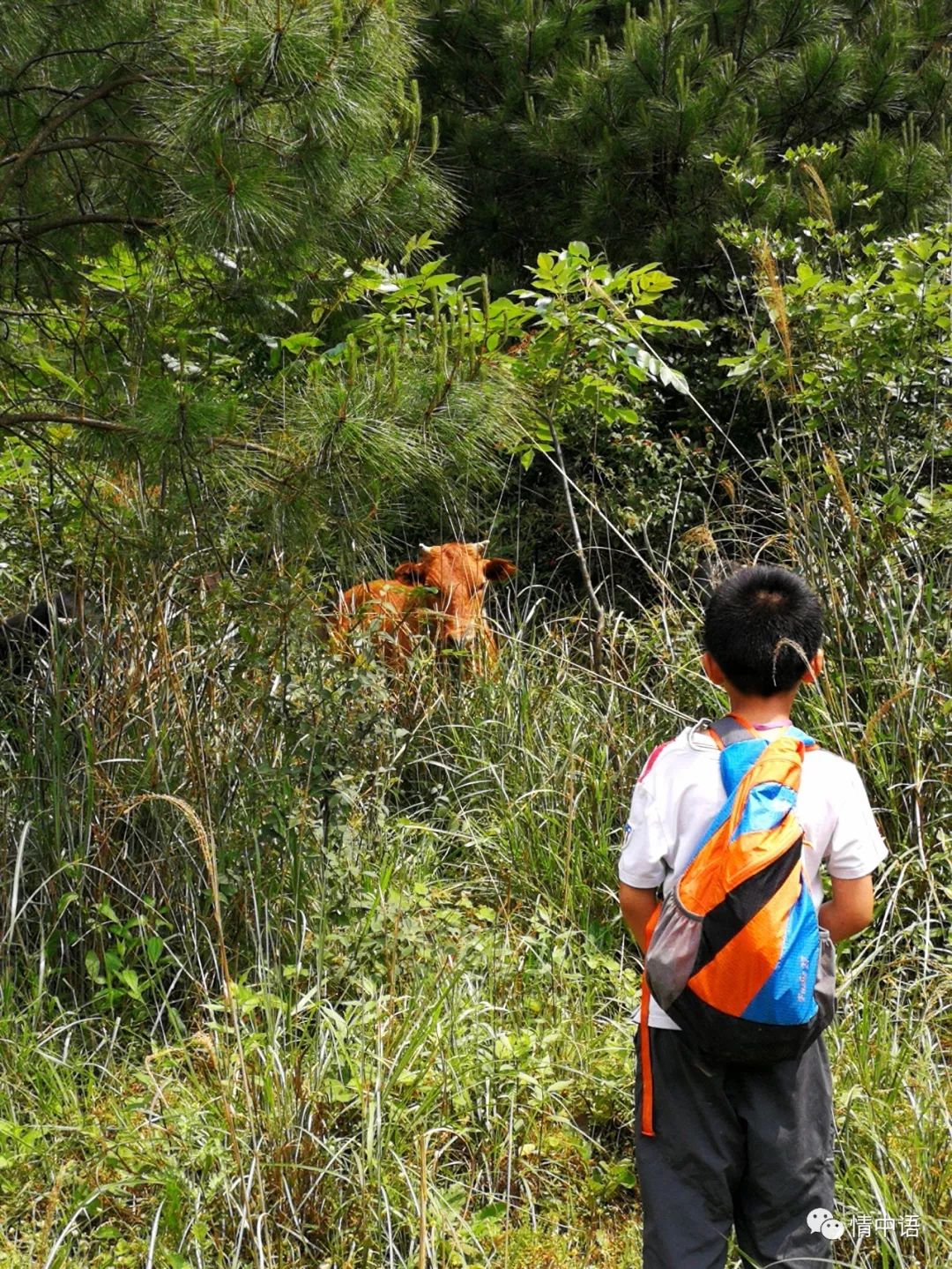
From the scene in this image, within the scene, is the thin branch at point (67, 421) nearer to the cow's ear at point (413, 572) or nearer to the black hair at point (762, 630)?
the black hair at point (762, 630)

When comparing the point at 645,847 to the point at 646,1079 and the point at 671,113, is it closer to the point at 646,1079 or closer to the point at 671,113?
the point at 646,1079

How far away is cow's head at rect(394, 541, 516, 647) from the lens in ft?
21.8

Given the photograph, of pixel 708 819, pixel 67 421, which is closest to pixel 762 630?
pixel 708 819

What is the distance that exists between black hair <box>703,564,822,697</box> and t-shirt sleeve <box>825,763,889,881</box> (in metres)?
0.24

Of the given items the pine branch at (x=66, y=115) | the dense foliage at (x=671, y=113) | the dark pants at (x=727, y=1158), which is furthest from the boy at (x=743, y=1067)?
the dense foliage at (x=671, y=113)

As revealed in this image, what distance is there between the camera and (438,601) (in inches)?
271

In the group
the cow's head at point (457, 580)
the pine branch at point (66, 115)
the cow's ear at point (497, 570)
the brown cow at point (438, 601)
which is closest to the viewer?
the pine branch at point (66, 115)

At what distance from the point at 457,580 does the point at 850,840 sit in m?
4.49

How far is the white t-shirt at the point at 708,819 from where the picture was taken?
2.58m

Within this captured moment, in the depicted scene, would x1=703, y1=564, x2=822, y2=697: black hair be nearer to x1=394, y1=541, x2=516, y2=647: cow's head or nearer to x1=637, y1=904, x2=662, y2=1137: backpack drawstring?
x1=637, y1=904, x2=662, y2=1137: backpack drawstring

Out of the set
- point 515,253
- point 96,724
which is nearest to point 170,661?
point 96,724

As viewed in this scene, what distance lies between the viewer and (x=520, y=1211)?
3.36m

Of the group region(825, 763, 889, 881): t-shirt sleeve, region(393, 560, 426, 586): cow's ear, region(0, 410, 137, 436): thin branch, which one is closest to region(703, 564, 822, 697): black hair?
region(825, 763, 889, 881): t-shirt sleeve

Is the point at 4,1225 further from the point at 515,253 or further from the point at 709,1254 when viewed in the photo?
the point at 515,253
